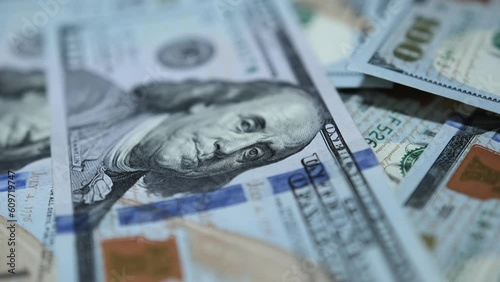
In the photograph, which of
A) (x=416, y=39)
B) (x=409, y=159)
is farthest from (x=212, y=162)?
(x=416, y=39)

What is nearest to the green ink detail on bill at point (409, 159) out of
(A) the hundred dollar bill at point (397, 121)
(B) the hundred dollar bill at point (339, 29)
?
(A) the hundred dollar bill at point (397, 121)

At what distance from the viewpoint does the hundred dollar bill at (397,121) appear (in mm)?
542

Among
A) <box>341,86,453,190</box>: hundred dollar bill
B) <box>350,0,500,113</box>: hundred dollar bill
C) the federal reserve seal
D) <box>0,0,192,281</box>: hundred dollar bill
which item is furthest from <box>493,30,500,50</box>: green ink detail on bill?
<box>0,0,192,281</box>: hundred dollar bill

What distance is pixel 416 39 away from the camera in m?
0.65

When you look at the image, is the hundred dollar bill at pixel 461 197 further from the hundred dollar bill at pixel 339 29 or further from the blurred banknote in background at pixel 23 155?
the blurred banknote in background at pixel 23 155

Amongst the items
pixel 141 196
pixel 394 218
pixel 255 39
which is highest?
pixel 255 39

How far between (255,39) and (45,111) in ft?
0.92

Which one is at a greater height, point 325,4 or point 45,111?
point 325,4

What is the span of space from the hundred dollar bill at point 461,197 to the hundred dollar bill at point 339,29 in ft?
0.40

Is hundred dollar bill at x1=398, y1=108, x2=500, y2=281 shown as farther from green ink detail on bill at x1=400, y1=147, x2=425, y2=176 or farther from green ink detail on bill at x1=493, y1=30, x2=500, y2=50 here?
green ink detail on bill at x1=493, y1=30, x2=500, y2=50

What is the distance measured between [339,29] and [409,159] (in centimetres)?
27

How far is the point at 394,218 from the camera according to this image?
1.54 ft

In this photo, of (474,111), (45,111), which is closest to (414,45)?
(474,111)

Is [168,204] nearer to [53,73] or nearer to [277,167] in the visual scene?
[277,167]
